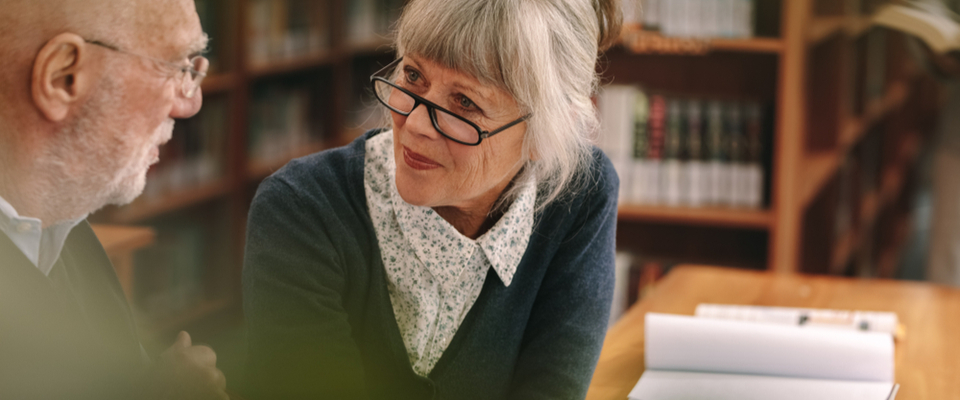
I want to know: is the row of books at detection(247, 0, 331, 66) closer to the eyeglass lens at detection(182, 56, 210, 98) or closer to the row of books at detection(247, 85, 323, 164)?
the row of books at detection(247, 85, 323, 164)

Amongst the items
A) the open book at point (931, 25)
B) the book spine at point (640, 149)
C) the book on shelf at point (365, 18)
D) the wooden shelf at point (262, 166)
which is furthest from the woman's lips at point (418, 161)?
the book on shelf at point (365, 18)

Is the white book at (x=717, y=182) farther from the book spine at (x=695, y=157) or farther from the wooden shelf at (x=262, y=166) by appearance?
the wooden shelf at (x=262, y=166)

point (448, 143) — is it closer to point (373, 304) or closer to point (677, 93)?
point (373, 304)

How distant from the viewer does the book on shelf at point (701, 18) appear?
208 centimetres

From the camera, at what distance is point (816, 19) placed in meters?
2.13

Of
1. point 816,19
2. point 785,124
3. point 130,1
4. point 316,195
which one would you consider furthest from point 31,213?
point 816,19

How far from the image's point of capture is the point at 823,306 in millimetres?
1328

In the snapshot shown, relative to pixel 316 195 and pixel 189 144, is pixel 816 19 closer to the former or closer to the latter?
pixel 189 144

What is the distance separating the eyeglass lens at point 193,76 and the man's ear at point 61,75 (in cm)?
8

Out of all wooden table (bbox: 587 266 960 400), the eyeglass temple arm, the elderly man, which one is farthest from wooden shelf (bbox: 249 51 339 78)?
the elderly man

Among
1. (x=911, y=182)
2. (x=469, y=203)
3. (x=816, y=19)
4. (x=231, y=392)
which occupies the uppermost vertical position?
(x=816, y=19)

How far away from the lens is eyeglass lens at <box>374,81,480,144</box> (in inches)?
27.7

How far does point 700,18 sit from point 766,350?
1.33 meters

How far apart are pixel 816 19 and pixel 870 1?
224 mm
